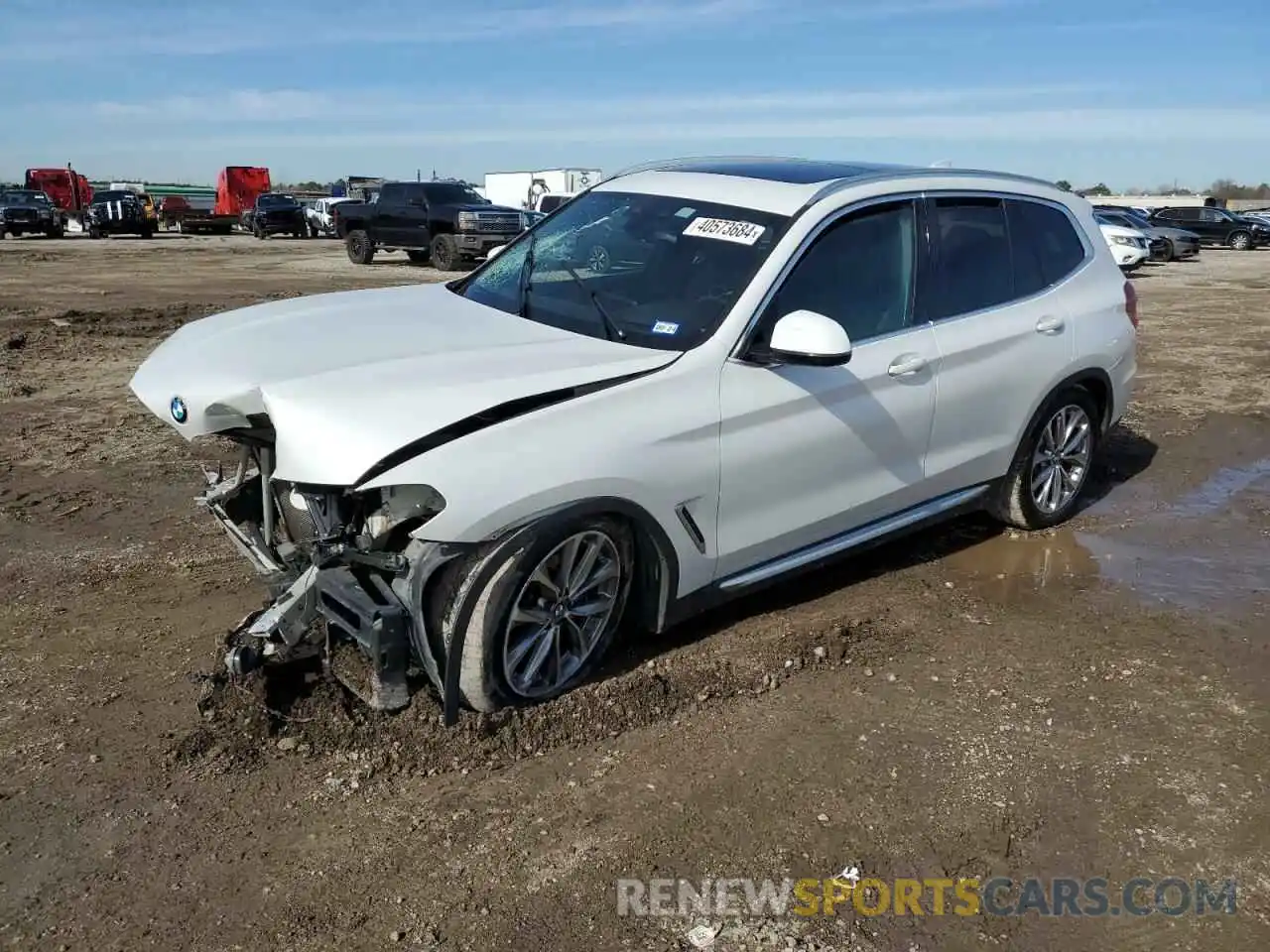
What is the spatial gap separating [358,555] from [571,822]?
3.46 feet

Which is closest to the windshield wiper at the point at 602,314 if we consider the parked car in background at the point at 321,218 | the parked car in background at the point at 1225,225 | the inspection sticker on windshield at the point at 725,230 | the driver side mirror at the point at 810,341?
the inspection sticker on windshield at the point at 725,230

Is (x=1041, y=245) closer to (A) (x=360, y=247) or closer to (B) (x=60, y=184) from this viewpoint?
(A) (x=360, y=247)

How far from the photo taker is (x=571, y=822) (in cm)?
311

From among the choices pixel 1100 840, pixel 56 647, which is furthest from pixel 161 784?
pixel 1100 840

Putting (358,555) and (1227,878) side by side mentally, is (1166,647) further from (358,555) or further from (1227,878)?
(358,555)

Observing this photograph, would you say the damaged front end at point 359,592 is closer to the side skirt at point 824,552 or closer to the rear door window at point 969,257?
the side skirt at point 824,552

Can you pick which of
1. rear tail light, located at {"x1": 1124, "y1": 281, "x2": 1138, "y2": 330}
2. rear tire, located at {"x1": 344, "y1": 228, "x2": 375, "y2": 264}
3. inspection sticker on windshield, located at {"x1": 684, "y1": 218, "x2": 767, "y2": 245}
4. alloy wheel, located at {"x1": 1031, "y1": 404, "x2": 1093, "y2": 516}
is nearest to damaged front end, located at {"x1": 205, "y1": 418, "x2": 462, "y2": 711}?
inspection sticker on windshield, located at {"x1": 684, "y1": 218, "x2": 767, "y2": 245}

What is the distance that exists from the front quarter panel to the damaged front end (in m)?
0.13

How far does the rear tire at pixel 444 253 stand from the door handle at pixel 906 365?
18.5 metres

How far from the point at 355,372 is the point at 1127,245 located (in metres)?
25.7

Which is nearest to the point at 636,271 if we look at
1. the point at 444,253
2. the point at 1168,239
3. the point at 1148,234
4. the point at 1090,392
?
the point at 1090,392

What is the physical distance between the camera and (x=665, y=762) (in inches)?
135

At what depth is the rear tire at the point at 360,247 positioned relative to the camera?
78.6ft

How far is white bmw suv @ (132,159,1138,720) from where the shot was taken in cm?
323
